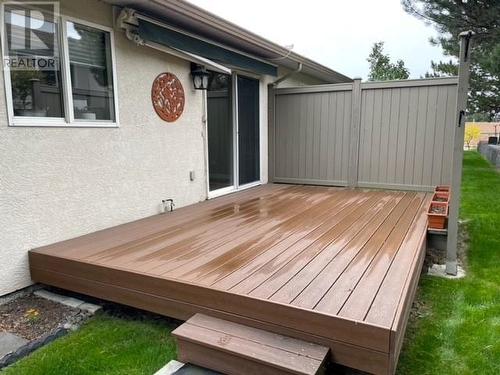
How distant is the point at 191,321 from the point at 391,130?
193 inches

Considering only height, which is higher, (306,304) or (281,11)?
(281,11)

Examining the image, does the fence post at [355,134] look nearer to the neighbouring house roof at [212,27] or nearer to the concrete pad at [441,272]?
the neighbouring house roof at [212,27]

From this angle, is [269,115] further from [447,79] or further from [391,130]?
[447,79]

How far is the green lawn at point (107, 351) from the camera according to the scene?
210cm

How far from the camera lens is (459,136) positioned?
Answer: 10.0 feet

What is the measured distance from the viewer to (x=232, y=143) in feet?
19.0

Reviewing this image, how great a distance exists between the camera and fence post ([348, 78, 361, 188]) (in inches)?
240

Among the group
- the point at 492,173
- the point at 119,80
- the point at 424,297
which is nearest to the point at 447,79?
the point at 424,297

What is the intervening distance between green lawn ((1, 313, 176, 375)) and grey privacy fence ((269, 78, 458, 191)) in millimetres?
4589

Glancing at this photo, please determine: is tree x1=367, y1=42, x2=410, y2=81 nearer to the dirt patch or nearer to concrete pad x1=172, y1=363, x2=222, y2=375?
the dirt patch

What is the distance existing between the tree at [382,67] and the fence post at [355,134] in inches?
469

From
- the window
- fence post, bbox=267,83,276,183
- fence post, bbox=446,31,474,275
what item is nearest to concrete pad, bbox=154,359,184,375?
the window

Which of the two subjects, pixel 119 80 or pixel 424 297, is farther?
pixel 119 80
